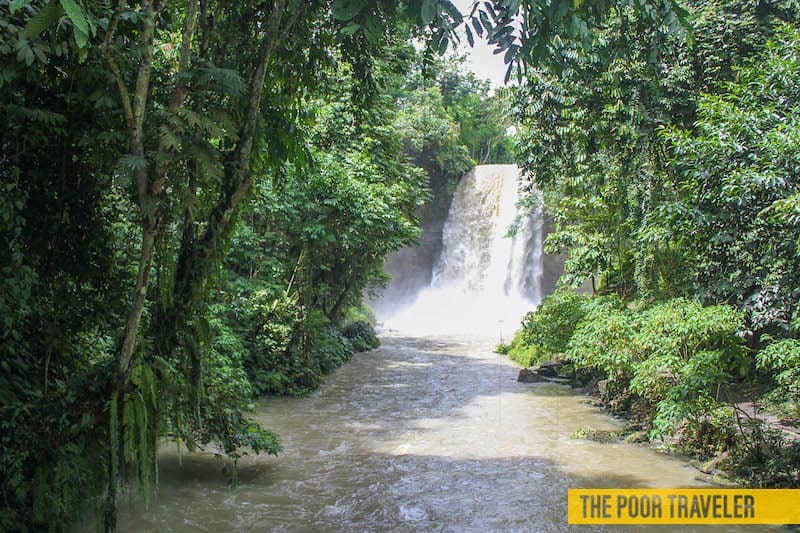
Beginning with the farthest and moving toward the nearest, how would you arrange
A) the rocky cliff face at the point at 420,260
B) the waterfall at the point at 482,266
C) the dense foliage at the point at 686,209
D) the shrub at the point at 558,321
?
the rocky cliff face at the point at 420,260
the waterfall at the point at 482,266
the shrub at the point at 558,321
the dense foliage at the point at 686,209

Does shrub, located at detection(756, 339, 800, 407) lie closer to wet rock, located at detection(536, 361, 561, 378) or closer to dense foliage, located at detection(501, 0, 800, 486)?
dense foliage, located at detection(501, 0, 800, 486)

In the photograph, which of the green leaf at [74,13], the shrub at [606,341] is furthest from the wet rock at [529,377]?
the green leaf at [74,13]

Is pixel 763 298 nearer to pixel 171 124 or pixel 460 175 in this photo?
pixel 171 124

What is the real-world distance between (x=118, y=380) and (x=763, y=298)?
21.4 feet

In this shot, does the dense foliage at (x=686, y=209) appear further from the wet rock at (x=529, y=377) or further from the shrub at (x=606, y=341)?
the wet rock at (x=529, y=377)

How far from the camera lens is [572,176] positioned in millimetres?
12930

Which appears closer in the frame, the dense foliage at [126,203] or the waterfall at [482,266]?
the dense foliage at [126,203]

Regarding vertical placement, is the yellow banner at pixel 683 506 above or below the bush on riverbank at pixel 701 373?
below

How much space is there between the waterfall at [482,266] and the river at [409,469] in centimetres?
1476

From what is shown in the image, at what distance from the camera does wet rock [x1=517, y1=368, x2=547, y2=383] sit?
1567cm

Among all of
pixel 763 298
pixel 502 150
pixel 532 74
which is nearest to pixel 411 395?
pixel 532 74

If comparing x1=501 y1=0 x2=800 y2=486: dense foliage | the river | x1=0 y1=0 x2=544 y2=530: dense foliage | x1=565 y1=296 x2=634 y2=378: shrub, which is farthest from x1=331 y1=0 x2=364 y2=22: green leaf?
x1=565 y1=296 x2=634 y2=378: shrub

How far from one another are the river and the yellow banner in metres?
0.25

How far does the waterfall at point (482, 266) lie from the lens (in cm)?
2919
